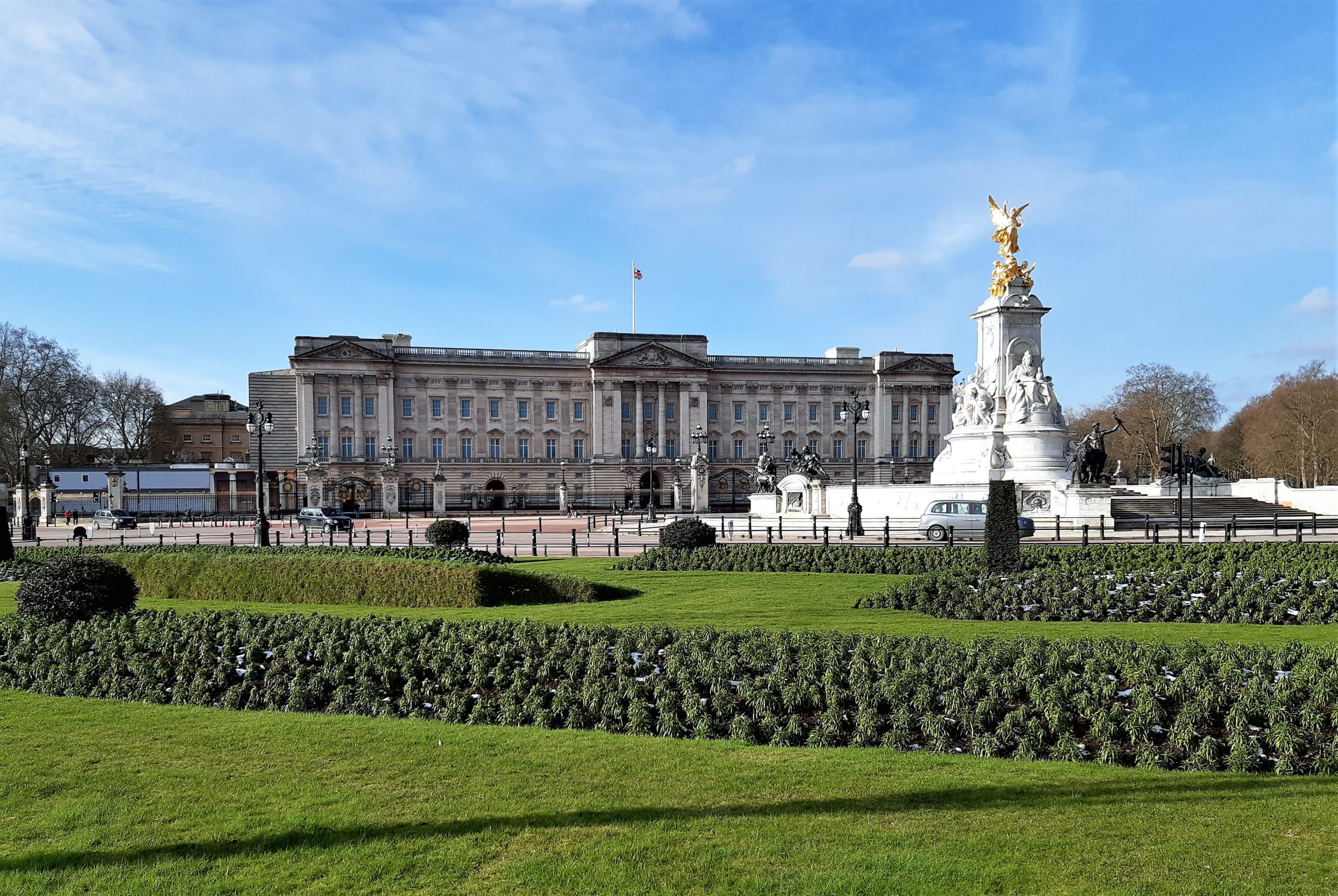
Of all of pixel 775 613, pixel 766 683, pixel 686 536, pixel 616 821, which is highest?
pixel 686 536

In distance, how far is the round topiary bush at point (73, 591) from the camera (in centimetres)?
1325

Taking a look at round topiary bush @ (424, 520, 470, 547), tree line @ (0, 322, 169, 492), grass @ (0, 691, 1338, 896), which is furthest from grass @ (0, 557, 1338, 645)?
tree line @ (0, 322, 169, 492)

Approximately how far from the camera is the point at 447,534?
27375 mm

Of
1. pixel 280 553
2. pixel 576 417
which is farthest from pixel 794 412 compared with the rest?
pixel 280 553

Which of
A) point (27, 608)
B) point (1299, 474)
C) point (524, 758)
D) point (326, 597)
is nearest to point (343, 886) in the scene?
point (524, 758)

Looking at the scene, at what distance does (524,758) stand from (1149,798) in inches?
175

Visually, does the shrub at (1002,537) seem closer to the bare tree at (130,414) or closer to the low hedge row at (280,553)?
the low hedge row at (280,553)

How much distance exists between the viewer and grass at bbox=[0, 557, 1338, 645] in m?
12.6

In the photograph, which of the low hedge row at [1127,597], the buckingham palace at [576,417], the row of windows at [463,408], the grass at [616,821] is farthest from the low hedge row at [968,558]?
the row of windows at [463,408]

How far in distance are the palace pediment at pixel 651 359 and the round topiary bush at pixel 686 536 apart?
71.9m

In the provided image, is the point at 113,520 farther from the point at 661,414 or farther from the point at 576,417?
the point at 661,414

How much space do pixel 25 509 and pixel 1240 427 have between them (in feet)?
347

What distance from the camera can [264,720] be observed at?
8.94 metres

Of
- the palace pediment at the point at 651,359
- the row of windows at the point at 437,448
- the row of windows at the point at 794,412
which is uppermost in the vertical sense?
the palace pediment at the point at 651,359
